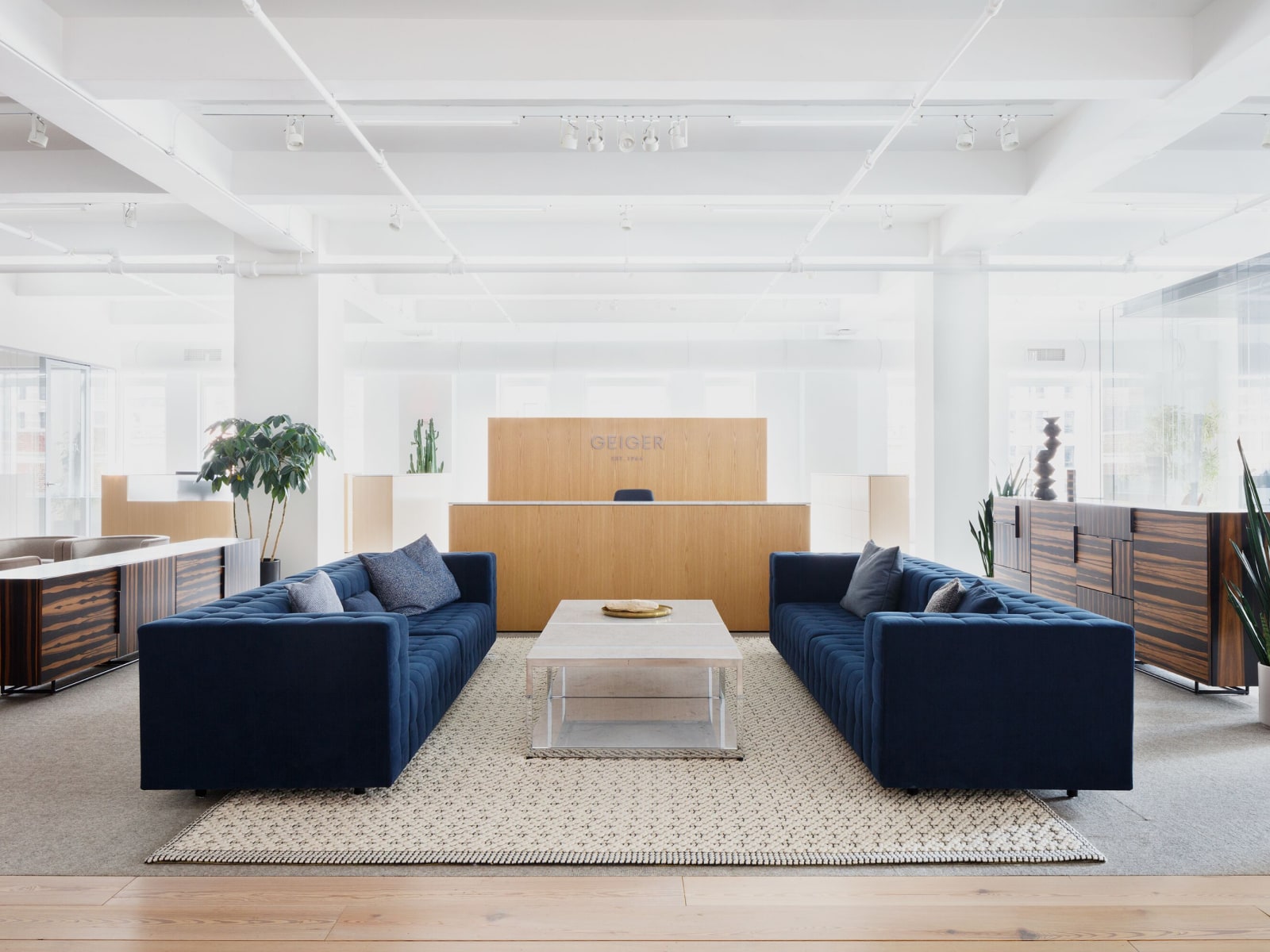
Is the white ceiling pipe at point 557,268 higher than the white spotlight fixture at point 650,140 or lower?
lower

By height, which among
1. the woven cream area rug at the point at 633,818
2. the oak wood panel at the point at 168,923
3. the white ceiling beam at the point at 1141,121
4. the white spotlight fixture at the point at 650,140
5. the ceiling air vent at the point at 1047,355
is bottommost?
the oak wood panel at the point at 168,923

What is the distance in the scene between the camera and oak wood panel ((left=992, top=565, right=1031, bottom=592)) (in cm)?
602

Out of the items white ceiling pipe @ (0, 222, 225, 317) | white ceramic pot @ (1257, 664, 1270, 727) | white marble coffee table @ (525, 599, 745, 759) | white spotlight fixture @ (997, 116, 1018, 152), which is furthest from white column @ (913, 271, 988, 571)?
white ceiling pipe @ (0, 222, 225, 317)

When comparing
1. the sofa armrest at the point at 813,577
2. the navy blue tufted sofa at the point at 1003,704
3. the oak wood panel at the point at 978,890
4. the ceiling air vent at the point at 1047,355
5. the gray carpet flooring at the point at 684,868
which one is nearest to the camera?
the oak wood panel at the point at 978,890

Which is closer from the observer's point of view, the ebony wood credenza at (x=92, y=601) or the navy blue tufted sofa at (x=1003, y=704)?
the navy blue tufted sofa at (x=1003, y=704)

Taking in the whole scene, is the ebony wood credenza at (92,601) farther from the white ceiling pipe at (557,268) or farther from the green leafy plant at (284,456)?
the white ceiling pipe at (557,268)

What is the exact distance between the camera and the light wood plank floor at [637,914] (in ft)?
6.76

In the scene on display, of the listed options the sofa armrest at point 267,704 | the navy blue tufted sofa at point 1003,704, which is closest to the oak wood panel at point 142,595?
the sofa armrest at point 267,704

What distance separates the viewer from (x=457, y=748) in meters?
3.46

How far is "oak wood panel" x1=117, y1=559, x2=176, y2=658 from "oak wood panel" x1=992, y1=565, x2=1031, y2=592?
19.3 ft

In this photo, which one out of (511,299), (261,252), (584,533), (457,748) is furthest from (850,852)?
(511,299)

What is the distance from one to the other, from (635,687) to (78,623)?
10.3 feet

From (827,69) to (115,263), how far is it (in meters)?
5.91

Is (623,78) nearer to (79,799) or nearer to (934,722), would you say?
(934,722)
